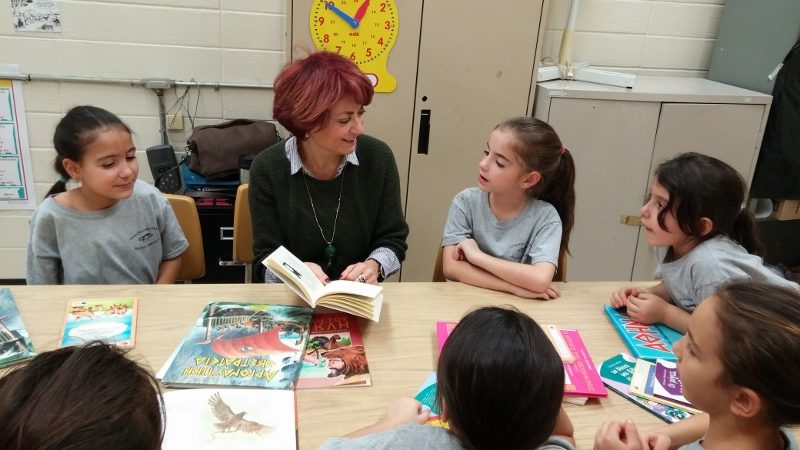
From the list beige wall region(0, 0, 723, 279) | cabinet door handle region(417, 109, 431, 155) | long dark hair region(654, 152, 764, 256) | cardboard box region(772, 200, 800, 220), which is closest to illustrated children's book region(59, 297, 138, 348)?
long dark hair region(654, 152, 764, 256)

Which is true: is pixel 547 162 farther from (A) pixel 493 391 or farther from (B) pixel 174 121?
(B) pixel 174 121

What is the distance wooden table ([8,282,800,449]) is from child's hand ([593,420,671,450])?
34mm

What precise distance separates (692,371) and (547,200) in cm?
91

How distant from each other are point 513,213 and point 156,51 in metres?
1.96

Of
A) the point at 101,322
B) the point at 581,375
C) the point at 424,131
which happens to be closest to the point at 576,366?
the point at 581,375

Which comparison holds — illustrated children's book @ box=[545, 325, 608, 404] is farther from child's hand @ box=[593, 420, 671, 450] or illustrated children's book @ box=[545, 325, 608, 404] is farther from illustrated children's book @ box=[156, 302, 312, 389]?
illustrated children's book @ box=[156, 302, 312, 389]

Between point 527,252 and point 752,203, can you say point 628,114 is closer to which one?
point 752,203

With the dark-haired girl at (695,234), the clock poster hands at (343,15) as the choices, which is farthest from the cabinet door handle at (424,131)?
the dark-haired girl at (695,234)

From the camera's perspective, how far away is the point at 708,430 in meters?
1.04

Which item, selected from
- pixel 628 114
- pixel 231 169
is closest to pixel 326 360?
pixel 231 169

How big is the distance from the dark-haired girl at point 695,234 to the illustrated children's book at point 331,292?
26.3 inches

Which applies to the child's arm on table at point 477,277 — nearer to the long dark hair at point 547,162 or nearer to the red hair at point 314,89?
the long dark hair at point 547,162

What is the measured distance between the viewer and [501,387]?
2.76ft

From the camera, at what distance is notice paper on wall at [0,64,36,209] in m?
2.76
